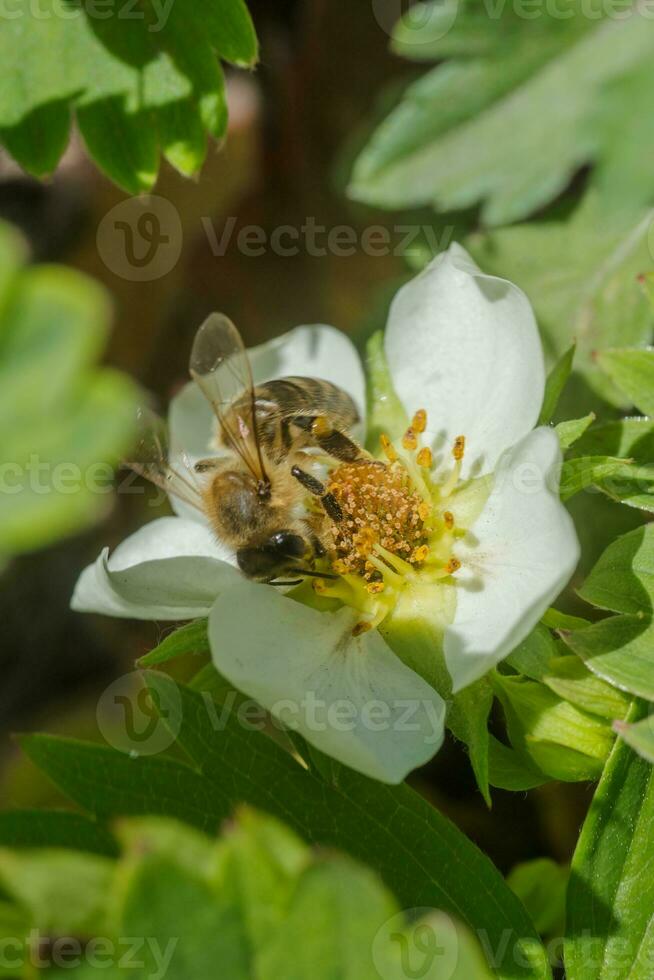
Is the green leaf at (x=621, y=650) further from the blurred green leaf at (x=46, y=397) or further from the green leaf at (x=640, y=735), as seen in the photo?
the blurred green leaf at (x=46, y=397)

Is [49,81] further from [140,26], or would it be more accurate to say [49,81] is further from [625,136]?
[625,136]

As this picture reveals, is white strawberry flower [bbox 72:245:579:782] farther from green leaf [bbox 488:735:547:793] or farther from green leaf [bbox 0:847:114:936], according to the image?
green leaf [bbox 0:847:114:936]

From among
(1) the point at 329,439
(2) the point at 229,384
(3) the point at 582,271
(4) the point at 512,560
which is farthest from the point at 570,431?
(3) the point at 582,271

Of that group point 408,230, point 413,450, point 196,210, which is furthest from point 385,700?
point 196,210

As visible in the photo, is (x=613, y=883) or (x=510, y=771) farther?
(x=510, y=771)

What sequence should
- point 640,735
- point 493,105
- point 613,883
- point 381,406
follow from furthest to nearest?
point 493,105, point 381,406, point 613,883, point 640,735

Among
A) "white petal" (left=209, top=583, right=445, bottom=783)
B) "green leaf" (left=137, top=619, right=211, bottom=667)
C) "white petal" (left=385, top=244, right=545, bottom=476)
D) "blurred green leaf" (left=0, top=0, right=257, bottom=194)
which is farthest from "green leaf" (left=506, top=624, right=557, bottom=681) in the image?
"blurred green leaf" (left=0, top=0, right=257, bottom=194)

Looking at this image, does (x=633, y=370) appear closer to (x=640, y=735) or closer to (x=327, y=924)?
(x=640, y=735)
